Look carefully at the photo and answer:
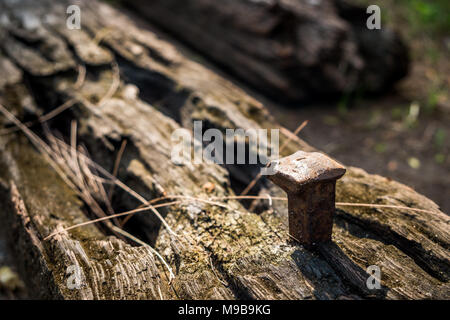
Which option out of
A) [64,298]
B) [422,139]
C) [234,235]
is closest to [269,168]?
[234,235]

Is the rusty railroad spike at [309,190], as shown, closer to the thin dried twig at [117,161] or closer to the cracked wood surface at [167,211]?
the cracked wood surface at [167,211]

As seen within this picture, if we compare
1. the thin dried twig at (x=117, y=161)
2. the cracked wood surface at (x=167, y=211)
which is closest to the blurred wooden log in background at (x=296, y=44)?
the cracked wood surface at (x=167, y=211)

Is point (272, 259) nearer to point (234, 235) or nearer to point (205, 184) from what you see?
point (234, 235)

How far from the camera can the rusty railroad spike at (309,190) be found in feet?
4.10

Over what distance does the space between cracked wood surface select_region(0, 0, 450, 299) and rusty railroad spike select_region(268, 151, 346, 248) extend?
0.08 m

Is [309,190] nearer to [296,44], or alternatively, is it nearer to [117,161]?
[117,161]

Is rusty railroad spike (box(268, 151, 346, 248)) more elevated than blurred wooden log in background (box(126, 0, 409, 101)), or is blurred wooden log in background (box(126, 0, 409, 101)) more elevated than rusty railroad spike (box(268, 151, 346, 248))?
blurred wooden log in background (box(126, 0, 409, 101))

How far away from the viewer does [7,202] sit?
6.34 feet

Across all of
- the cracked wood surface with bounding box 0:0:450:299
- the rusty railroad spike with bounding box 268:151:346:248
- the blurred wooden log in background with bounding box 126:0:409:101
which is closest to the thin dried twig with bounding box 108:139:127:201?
the cracked wood surface with bounding box 0:0:450:299

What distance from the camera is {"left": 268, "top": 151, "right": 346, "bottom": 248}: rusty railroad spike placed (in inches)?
49.3

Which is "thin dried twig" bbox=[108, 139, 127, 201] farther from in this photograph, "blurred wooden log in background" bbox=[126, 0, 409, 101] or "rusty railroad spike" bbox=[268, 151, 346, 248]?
"blurred wooden log in background" bbox=[126, 0, 409, 101]

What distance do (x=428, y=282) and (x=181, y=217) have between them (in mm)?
937

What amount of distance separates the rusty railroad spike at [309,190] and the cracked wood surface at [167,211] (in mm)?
81

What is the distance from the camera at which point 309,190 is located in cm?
128
